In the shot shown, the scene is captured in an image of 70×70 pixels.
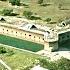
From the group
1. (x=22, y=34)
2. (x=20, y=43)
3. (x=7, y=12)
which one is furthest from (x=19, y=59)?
(x=7, y=12)

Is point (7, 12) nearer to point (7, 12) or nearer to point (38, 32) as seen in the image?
point (7, 12)

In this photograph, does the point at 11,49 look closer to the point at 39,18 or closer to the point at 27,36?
the point at 27,36

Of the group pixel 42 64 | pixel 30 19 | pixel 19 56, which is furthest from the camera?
pixel 30 19

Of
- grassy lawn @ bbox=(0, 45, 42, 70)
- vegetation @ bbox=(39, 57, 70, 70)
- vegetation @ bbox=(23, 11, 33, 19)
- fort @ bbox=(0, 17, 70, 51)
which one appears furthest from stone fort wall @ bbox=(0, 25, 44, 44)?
vegetation @ bbox=(39, 57, 70, 70)

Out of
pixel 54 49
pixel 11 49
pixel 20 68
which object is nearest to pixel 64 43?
pixel 54 49

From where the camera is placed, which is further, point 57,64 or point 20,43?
point 20,43

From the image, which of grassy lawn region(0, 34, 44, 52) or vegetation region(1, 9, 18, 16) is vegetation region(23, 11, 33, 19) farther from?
grassy lawn region(0, 34, 44, 52)
